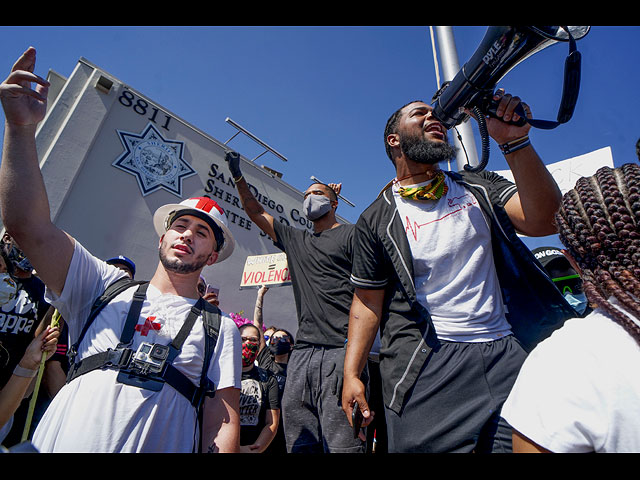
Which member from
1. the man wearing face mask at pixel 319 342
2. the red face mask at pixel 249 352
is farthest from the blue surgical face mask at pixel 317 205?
the red face mask at pixel 249 352

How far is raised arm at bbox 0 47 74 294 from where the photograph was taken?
1547 mm

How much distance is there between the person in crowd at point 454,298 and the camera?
4.97ft

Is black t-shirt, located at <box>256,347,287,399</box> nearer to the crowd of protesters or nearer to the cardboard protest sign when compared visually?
the cardboard protest sign

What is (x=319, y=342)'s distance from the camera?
257cm

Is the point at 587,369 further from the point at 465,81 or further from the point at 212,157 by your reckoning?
the point at 212,157

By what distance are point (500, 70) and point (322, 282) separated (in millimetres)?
1799

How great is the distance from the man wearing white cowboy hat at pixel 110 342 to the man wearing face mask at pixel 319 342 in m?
0.68

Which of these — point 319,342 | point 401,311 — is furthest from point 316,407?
point 401,311

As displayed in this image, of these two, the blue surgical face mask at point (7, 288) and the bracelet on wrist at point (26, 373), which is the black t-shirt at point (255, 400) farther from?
the blue surgical face mask at point (7, 288)

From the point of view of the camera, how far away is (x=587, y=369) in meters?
0.85

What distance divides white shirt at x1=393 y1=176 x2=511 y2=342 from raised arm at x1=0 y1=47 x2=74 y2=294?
5.66ft

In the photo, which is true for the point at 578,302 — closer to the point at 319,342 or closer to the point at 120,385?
the point at 319,342

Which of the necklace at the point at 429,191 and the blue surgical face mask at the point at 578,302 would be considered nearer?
the necklace at the point at 429,191
